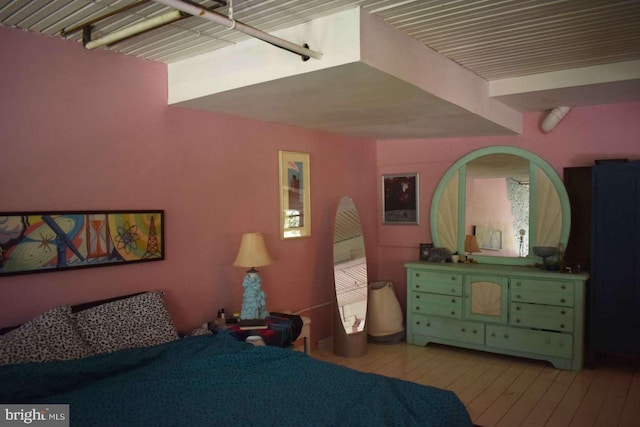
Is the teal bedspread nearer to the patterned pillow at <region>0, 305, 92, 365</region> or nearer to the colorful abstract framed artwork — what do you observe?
the patterned pillow at <region>0, 305, 92, 365</region>

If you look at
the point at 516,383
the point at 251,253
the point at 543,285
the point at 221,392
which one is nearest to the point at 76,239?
the point at 251,253

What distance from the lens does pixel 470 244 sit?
5305 millimetres

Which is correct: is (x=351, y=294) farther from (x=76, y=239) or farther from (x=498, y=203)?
(x=76, y=239)

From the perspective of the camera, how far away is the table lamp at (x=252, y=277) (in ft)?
12.2

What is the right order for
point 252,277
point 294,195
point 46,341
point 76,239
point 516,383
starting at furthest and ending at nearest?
point 294,195 < point 516,383 < point 252,277 < point 76,239 < point 46,341

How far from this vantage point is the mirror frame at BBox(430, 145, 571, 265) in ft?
15.6

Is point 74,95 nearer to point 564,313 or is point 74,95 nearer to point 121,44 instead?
point 121,44

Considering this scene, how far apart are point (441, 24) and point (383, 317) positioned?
3.36 m

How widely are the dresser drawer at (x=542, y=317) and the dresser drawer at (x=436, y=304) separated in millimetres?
539

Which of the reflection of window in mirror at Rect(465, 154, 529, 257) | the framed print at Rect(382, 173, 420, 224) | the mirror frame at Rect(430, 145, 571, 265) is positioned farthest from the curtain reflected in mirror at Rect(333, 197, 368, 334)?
the reflection of window in mirror at Rect(465, 154, 529, 257)

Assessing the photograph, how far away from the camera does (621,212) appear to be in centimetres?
420

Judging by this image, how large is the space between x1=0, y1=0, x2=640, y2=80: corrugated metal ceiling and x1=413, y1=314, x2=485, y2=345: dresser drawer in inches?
105

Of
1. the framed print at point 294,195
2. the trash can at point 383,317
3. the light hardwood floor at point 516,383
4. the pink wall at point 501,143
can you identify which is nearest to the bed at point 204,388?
the light hardwood floor at point 516,383

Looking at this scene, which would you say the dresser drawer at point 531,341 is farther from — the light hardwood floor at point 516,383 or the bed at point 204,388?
the bed at point 204,388
